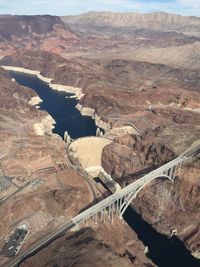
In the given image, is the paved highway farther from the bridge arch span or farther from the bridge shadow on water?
the bridge shadow on water

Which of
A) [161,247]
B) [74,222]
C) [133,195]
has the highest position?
[74,222]

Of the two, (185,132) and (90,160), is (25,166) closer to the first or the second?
(90,160)

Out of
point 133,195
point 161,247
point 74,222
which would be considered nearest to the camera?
point 74,222

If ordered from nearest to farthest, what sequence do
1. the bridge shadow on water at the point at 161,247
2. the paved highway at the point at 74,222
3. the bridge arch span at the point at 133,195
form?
the paved highway at the point at 74,222
the bridge shadow on water at the point at 161,247
the bridge arch span at the point at 133,195

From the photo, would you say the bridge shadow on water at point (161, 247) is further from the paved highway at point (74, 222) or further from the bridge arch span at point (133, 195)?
the paved highway at point (74, 222)

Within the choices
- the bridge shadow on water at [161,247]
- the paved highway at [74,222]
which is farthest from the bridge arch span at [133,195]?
the bridge shadow on water at [161,247]

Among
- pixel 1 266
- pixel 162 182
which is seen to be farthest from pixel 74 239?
pixel 162 182

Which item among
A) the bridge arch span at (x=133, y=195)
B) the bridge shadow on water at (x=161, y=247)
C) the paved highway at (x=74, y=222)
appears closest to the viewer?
the paved highway at (x=74, y=222)

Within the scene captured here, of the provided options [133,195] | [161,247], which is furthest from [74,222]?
[161,247]

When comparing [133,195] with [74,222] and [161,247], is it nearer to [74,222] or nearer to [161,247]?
[161,247]

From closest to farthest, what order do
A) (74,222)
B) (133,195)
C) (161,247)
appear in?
(74,222) < (161,247) < (133,195)
